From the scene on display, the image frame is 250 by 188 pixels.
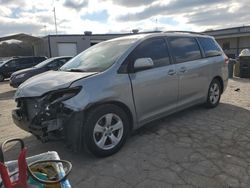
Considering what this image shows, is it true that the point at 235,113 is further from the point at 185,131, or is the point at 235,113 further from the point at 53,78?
the point at 53,78

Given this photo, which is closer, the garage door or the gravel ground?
the gravel ground

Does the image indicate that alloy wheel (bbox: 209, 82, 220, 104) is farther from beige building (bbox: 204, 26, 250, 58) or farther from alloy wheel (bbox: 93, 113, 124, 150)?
beige building (bbox: 204, 26, 250, 58)

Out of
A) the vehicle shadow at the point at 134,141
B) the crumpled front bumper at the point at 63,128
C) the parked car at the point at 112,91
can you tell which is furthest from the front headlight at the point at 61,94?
the vehicle shadow at the point at 134,141

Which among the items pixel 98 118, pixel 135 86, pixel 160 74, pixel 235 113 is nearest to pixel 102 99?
pixel 98 118

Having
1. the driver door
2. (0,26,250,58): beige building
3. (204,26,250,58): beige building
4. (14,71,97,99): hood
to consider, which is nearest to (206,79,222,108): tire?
the driver door

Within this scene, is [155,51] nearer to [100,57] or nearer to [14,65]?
[100,57]

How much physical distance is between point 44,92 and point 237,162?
2.78m

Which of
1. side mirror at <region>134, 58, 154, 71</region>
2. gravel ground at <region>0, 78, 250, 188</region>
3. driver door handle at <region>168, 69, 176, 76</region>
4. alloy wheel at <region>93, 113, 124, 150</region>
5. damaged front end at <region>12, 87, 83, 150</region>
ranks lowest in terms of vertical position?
gravel ground at <region>0, 78, 250, 188</region>

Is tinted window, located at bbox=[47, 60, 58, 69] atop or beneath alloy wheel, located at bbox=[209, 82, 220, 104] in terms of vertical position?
atop

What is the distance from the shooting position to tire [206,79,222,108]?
626 cm

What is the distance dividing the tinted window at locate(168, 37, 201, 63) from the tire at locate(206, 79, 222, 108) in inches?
35.4

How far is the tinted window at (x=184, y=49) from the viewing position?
5172mm

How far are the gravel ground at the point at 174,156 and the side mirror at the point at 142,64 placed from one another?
1.23m

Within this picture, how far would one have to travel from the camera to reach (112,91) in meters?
3.94
